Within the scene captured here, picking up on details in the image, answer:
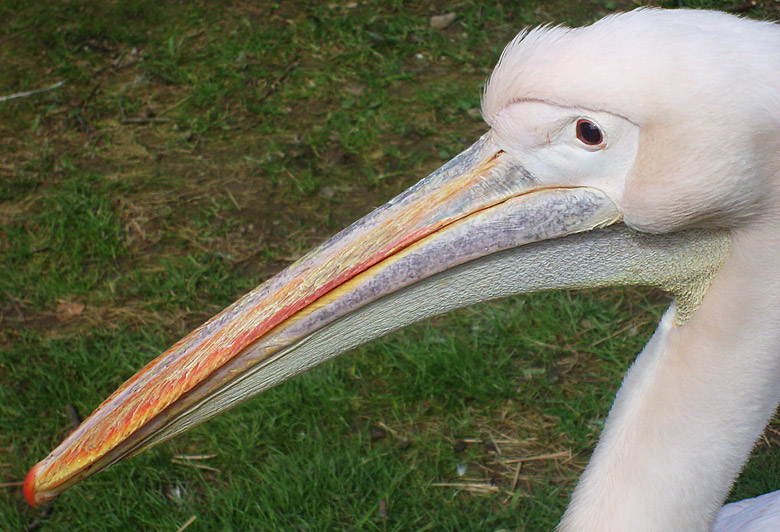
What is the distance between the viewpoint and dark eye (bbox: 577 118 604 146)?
49.6 inches

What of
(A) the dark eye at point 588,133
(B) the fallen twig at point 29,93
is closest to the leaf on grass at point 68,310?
(B) the fallen twig at point 29,93

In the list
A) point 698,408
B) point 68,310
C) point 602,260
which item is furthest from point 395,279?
point 68,310

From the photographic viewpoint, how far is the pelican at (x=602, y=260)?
1193mm

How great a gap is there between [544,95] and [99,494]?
2172mm

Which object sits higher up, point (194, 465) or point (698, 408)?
point (698, 408)

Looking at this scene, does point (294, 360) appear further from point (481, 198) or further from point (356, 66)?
point (356, 66)

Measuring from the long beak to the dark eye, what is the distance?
10cm

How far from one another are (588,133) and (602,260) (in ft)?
0.96

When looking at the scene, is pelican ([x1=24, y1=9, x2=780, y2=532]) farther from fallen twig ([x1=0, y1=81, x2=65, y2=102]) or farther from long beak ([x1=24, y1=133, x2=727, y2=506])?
fallen twig ([x1=0, y1=81, x2=65, y2=102])

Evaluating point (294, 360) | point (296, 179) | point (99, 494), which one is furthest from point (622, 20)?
point (296, 179)

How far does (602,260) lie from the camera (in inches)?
57.4

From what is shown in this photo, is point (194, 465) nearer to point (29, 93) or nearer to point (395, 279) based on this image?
point (395, 279)

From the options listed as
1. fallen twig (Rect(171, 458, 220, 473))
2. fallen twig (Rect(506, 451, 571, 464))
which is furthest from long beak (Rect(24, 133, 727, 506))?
fallen twig (Rect(506, 451, 571, 464))

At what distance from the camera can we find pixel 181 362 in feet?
4.80
